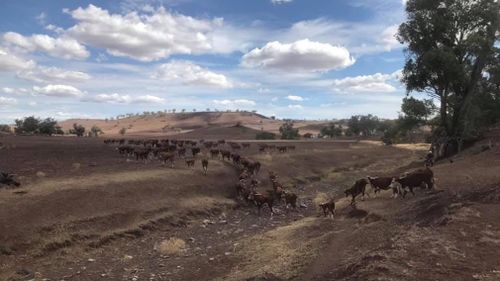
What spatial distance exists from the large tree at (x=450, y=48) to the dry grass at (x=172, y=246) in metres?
25.1

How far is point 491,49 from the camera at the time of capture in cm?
3897

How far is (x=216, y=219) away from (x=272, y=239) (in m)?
8.46

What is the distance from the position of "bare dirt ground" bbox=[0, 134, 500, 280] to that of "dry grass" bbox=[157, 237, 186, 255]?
0.09 metres

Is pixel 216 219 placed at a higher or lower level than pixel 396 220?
lower

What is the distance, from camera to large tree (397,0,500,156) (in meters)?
39.1

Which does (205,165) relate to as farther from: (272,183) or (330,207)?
(330,207)

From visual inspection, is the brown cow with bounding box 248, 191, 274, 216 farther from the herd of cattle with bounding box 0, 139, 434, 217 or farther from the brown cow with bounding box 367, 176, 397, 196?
the brown cow with bounding box 367, 176, 397, 196

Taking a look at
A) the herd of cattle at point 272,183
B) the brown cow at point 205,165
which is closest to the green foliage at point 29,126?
the herd of cattle at point 272,183

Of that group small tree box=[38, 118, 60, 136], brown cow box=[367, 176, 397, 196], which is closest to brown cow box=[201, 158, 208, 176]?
brown cow box=[367, 176, 397, 196]

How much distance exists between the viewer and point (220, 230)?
88.2ft

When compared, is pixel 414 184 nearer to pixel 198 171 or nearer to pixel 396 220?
pixel 396 220

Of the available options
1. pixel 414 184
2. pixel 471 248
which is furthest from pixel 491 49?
pixel 471 248

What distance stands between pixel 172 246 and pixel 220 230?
4.49m

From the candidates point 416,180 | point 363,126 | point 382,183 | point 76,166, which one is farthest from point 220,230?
point 363,126
